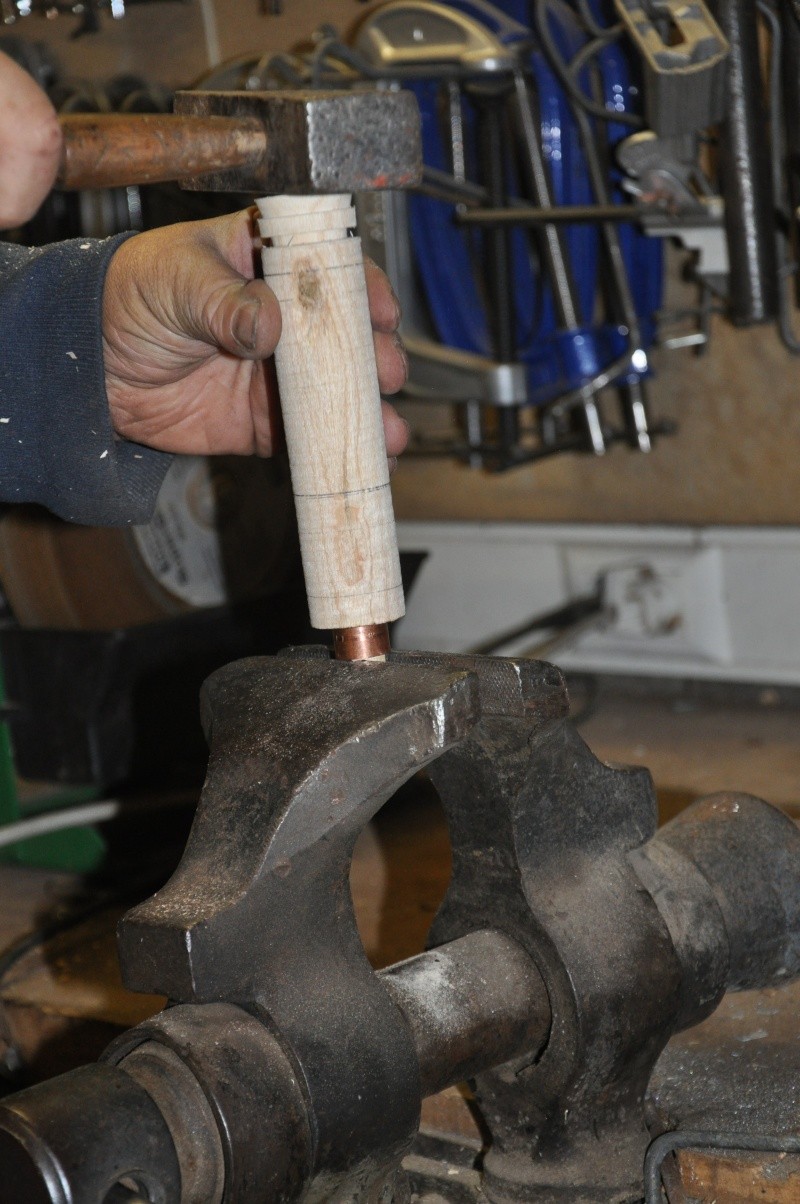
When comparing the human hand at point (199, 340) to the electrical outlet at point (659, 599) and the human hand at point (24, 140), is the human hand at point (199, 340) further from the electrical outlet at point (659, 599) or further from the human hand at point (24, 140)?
the electrical outlet at point (659, 599)

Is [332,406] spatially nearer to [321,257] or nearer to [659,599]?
[321,257]

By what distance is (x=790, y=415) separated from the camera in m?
1.44

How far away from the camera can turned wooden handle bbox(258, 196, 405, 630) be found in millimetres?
560

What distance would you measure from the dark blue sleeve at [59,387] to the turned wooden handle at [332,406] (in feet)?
0.54

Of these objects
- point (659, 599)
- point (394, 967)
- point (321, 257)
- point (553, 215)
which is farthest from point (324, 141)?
point (659, 599)

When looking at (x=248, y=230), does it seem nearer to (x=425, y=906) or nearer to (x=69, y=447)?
(x=69, y=447)

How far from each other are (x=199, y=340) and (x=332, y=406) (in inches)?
7.2

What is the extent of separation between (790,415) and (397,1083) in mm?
1063

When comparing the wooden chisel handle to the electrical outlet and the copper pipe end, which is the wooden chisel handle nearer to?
A: the copper pipe end

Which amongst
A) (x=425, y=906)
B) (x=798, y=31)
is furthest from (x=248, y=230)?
(x=798, y=31)

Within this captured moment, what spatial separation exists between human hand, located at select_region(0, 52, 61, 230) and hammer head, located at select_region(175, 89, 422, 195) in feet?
0.24

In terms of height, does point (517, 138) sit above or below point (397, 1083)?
above

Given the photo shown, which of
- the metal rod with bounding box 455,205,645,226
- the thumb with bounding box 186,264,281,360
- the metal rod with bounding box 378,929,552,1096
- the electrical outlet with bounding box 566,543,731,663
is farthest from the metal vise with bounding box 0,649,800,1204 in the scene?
the electrical outlet with bounding box 566,543,731,663

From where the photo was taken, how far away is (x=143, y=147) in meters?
0.51
